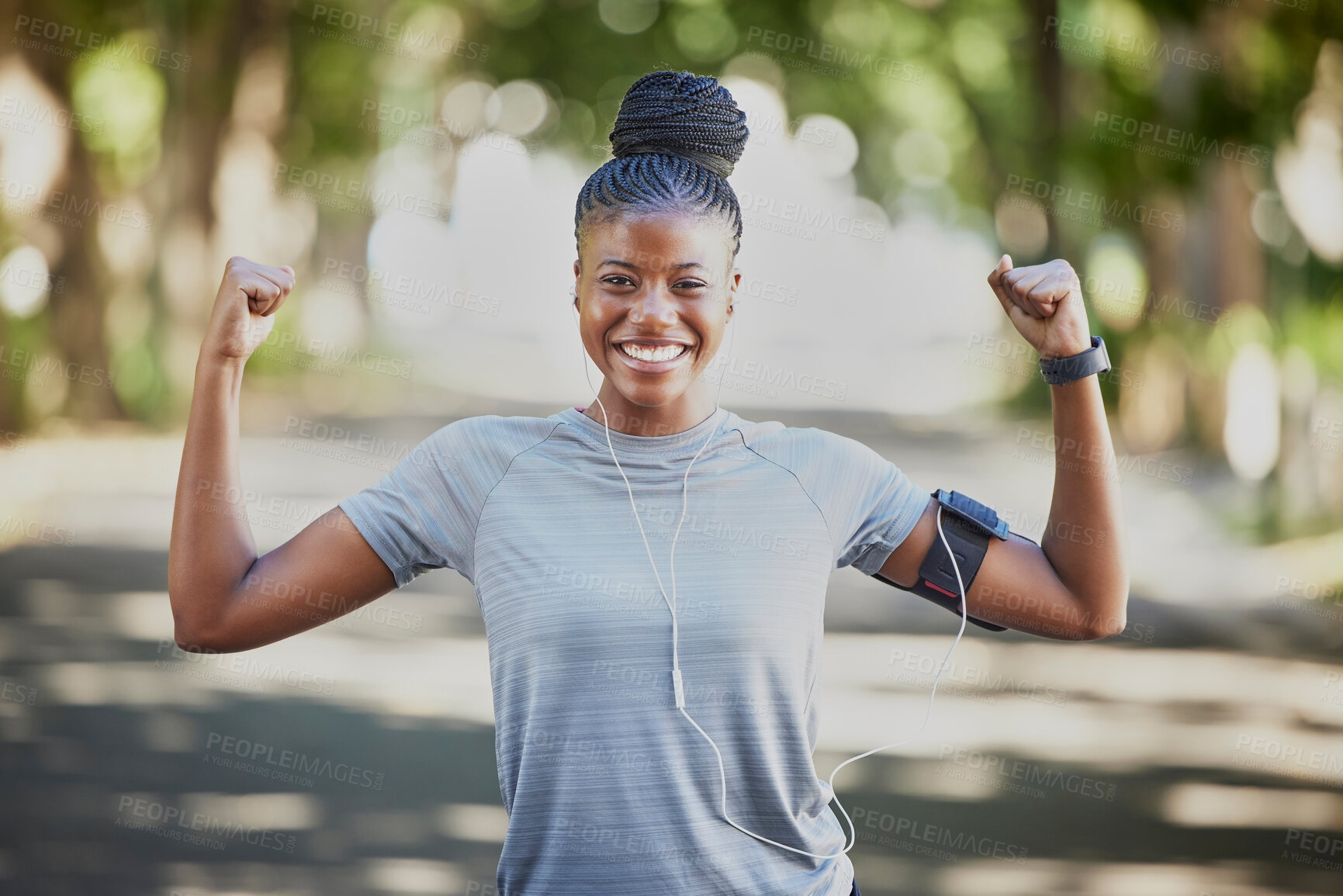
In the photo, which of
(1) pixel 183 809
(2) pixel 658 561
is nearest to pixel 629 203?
(2) pixel 658 561

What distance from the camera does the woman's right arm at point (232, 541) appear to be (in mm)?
2215

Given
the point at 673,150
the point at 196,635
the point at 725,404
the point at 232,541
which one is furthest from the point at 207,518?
the point at 725,404

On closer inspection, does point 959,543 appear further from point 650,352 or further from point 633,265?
point 633,265

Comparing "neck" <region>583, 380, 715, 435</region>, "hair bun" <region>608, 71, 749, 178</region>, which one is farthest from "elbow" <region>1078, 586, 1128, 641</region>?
"hair bun" <region>608, 71, 749, 178</region>

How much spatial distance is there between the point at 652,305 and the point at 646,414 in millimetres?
186

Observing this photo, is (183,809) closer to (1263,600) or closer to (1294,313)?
(1263,600)

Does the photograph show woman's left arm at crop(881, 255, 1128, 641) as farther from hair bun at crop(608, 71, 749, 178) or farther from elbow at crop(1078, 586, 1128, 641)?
hair bun at crop(608, 71, 749, 178)

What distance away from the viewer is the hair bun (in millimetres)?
2332

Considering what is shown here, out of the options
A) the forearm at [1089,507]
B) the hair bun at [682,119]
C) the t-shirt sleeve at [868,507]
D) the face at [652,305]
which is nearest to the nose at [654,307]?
the face at [652,305]

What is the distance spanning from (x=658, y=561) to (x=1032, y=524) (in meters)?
8.61

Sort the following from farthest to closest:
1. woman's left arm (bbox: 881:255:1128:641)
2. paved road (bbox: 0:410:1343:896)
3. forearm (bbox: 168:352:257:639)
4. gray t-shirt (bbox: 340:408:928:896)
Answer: paved road (bbox: 0:410:1343:896) < woman's left arm (bbox: 881:255:1128:641) < forearm (bbox: 168:352:257:639) < gray t-shirt (bbox: 340:408:928:896)

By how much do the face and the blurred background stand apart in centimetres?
29

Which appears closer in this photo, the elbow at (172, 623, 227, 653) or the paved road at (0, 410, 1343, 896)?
the elbow at (172, 623, 227, 653)

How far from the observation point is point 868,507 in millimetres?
2336
